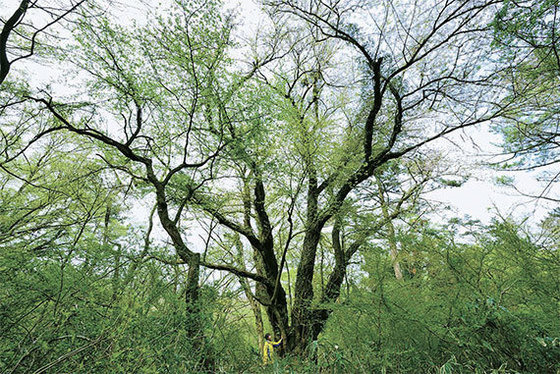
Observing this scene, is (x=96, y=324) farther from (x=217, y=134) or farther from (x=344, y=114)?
(x=344, y=114)

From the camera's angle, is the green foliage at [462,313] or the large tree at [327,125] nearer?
the green foliage at [462,313]

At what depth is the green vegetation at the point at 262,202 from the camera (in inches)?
52.9

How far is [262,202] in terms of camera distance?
617cm

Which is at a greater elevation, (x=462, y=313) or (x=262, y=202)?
(x=262, y=202)

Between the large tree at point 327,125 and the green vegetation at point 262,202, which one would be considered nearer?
the green vegetation at point 262,202

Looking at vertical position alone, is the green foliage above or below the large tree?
below

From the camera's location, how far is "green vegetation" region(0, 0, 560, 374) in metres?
1.34

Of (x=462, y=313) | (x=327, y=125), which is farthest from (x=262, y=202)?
(x=462, y=313)

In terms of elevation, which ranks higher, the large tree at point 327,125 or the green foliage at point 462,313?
the large tree at point 327,125

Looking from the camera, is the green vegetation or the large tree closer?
the green vegetation

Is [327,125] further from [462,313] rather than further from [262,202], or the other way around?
[462,313]

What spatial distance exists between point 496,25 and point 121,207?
26.1ft

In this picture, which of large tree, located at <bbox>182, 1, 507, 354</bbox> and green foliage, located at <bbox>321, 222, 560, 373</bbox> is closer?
green foliage, located at <bbox>321, 222, 560, 373</bbox>

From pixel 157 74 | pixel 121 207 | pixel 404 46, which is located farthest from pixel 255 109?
pixel 121 207
